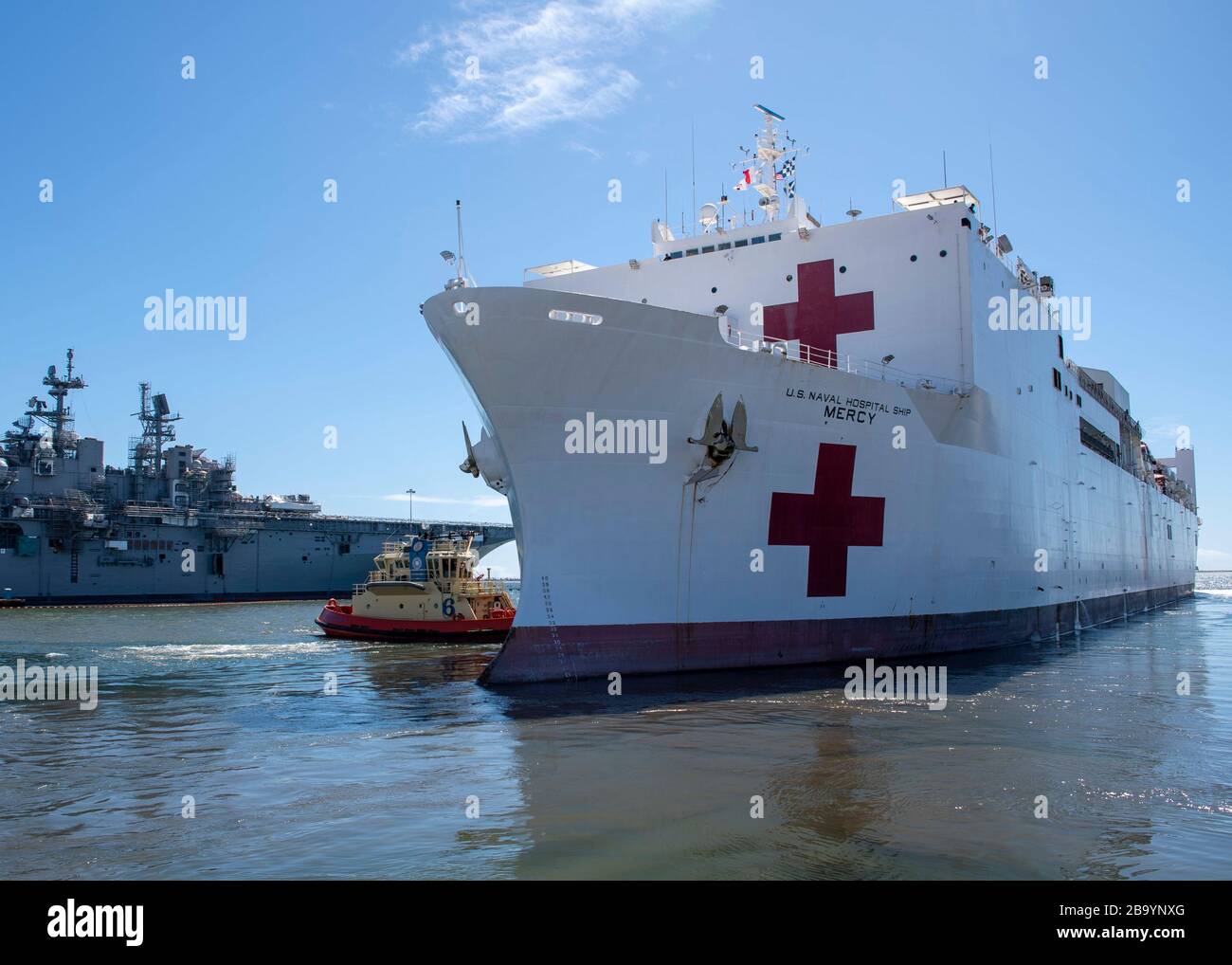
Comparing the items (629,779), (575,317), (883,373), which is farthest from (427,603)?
(629,779)

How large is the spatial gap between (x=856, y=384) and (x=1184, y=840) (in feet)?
22.3

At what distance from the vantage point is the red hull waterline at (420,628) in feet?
57.6

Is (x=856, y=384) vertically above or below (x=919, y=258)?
below

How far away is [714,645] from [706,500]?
1.67 meters

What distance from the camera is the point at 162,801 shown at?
17.4ft

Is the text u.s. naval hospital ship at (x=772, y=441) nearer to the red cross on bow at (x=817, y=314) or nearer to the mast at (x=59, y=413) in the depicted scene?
the red cross on bow at (x=817, y=314)

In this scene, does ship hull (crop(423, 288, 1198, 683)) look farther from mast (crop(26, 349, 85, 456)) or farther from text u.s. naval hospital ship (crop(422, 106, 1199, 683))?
mast (crop(26, 349, 85, 456))

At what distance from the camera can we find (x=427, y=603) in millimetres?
18203

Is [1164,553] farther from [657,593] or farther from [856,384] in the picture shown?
[657,593]

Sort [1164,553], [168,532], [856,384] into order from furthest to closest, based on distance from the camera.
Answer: [168,532]
[1164,553]
[856,384]

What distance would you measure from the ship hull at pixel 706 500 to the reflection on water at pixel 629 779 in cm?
65

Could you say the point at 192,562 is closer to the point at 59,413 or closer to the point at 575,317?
the point at 59,413

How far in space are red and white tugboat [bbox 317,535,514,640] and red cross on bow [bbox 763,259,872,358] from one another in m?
8.82

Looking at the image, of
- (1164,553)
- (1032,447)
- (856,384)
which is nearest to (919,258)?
(856,384)
